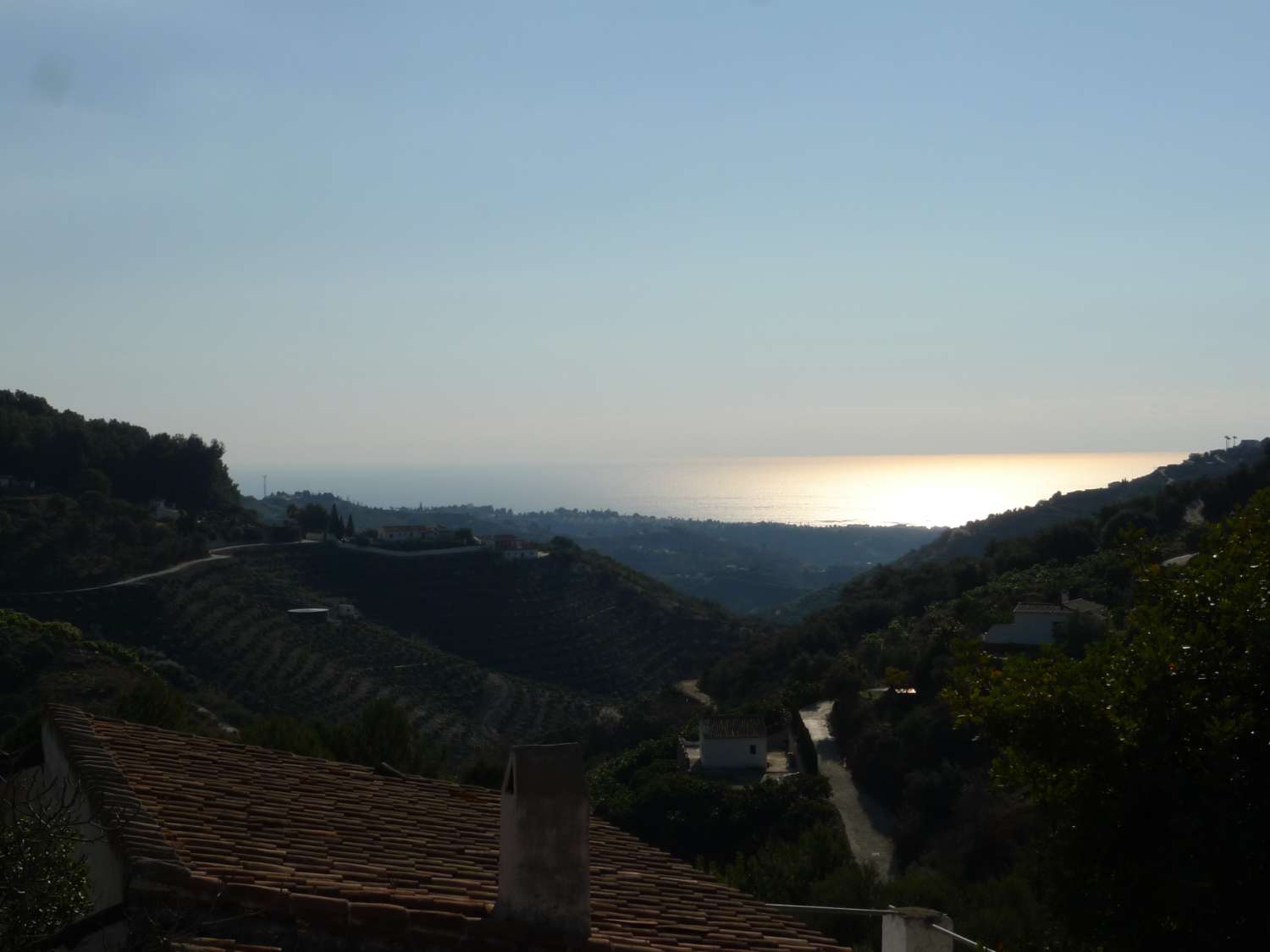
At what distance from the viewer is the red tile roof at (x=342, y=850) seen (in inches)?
155

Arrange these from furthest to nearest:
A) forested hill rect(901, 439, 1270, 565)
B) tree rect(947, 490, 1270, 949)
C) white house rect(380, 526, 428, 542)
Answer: forested hill rect(901, 439, 1270, 565) → white house rect(380, 526, 428, 542) → tree rect(947, 490, 1270, 949)

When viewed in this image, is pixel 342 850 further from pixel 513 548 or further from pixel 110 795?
pixel 513 548

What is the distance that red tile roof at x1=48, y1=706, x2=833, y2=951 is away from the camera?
3.95 m

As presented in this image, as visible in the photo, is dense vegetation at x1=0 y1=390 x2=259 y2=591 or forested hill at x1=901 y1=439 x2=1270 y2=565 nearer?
A: dense vegetation at x1=0 y1=390 x2=259 y2=591

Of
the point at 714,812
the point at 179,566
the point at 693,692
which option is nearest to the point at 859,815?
the point at 714,812

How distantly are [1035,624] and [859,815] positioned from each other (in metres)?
7.64

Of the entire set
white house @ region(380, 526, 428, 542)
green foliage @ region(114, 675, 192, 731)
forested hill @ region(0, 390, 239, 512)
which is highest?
forested hill @ region(0, 390, 239, 512)

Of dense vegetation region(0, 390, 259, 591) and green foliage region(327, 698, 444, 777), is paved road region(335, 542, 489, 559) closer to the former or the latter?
dense vegetation region(0, 390, 259, 591)

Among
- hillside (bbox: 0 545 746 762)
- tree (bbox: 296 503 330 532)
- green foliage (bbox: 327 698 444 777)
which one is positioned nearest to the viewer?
green foliage (bbox: 327 698 444 777)

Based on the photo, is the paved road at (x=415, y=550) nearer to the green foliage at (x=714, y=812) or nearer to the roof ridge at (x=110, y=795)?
the green foliage at (x=714, y=812)

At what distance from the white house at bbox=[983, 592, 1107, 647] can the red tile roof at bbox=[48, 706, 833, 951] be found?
20.0m

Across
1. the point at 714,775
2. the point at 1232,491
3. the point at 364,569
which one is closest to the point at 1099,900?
the point at 714,775

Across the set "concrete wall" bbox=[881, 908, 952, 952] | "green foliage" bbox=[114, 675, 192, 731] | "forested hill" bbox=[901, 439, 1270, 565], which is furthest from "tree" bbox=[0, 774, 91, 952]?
"forested hill" bbox=[901, 439, 1270, 565]

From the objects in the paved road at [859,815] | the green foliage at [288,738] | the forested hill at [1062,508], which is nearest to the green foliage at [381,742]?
the green foliage at [288,738]
